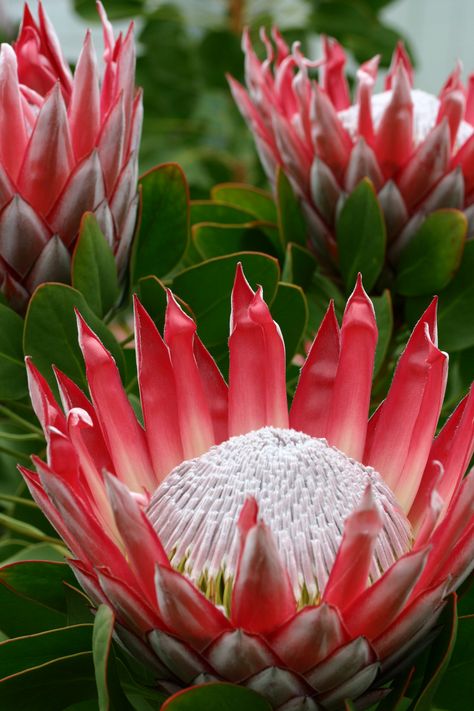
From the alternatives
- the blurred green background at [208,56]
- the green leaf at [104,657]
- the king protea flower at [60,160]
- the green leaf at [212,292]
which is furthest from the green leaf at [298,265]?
the blurred green background at [208,56]

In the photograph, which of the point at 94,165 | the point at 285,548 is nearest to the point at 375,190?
the point at 94,165

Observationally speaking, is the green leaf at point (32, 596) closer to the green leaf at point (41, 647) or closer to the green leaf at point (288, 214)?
the green leaf at point (41, 647)

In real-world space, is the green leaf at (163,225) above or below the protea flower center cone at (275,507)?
above

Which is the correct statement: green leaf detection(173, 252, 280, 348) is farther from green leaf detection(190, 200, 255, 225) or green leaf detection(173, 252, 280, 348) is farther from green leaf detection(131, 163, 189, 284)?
green leaf detection(190, 200, 255, 225)

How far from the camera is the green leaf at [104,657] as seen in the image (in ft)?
2.34

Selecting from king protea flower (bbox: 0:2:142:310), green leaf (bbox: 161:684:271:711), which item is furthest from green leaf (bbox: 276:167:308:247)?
green leaf (bbox: 161:684:271:711)

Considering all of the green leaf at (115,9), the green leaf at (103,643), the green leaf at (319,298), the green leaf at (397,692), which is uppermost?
the green leaf at (115,9)

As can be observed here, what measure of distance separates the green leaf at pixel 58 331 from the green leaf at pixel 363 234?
0.36 meters

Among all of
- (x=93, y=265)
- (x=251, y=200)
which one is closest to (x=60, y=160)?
(x=93, y=265)

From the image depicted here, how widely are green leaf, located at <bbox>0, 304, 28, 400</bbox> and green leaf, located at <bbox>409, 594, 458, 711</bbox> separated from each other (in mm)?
582

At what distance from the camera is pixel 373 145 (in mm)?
1311

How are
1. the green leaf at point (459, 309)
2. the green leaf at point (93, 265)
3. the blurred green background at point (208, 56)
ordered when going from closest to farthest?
the green leaf at point (93, 265) → the green leaf at point (459, 309) → the blurred green background at point (208, 56)

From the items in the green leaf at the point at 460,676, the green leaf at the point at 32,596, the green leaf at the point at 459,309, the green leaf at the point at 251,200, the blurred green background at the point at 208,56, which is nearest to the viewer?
the green leaf at the point at 460,676

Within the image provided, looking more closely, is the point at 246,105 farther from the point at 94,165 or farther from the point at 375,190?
the point at 94,165
